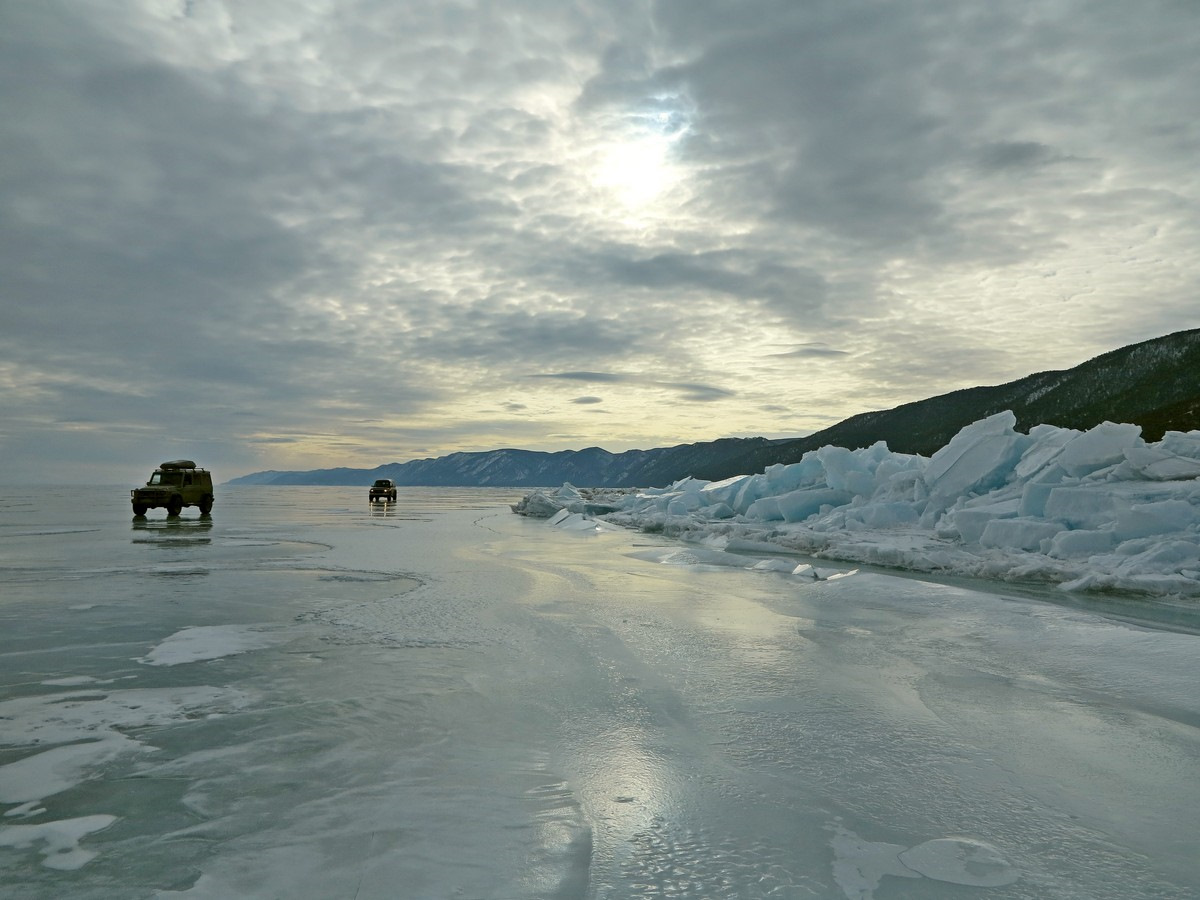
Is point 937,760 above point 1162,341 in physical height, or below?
A: below

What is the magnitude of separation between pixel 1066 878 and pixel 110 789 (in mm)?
4891

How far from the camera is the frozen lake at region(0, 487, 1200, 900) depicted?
3.08 meters

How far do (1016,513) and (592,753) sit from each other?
16.1 metres

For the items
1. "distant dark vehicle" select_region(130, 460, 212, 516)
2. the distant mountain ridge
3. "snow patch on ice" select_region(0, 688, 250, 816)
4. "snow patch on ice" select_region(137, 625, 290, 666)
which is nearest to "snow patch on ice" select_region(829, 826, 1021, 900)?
"snow patch on ice" select_region(0, 688, 250, 816)

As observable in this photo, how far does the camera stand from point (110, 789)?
3.85 metres

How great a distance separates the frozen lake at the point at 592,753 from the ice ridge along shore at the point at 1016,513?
13.7 feet

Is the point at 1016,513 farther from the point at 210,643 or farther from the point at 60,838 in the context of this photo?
the point at 60,838

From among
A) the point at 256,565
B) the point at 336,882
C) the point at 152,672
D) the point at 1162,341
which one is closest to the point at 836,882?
the point at 336,882

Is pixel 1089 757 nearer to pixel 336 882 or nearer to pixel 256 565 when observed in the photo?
pixel 336 882

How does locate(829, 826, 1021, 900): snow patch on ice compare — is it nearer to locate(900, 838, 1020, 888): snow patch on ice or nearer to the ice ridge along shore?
locate(900, 838, 1020, 888): snow patch on ice

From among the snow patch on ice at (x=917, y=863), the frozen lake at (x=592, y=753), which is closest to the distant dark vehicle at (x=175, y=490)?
the frozen lake at (x=592, y=753)

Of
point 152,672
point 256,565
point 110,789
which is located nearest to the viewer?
point 110,789

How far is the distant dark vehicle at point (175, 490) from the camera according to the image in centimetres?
3167

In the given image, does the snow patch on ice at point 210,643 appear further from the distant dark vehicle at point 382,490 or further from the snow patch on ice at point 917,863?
the distant dark vehicle at point 382,490
